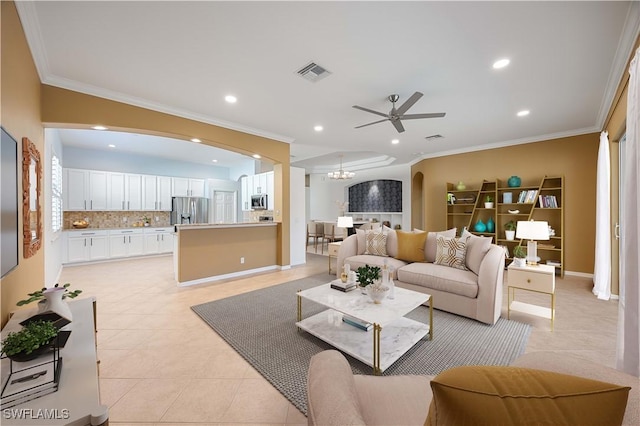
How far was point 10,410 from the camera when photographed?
874mm

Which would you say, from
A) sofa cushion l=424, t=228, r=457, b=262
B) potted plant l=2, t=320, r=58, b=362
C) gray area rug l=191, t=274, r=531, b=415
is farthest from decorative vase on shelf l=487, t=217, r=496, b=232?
potted plant l=2, t=320, r=58, b=362

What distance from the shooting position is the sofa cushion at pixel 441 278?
9.58ft

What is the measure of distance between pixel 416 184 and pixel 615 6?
6.37 meters

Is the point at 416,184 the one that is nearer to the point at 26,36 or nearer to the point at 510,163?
the point at 510,163

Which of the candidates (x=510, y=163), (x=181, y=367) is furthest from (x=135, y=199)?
(x=510, y=163)

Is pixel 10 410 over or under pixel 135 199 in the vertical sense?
under

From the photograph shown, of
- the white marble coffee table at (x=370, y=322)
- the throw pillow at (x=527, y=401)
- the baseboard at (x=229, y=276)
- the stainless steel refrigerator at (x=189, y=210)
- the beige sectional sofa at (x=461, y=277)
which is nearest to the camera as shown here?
the throw pillow at (x=527, y=401)

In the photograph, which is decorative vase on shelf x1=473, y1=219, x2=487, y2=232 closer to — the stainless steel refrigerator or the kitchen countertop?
the kitchen countertop

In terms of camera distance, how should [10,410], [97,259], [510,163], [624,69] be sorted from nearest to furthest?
[10,410] → [624,69] → [510,163] → [97,259]

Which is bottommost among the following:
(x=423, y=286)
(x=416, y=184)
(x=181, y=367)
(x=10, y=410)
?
(x=181, y=367)

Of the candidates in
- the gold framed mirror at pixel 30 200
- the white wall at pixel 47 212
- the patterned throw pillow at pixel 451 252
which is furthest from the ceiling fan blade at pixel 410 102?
the white wall at pixel 47 212

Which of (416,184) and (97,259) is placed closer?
(97,259)

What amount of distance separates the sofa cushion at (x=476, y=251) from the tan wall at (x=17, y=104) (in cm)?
407

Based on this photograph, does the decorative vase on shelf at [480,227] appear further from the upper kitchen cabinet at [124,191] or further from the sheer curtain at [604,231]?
the upper kitchen cabinet at [124,191]
